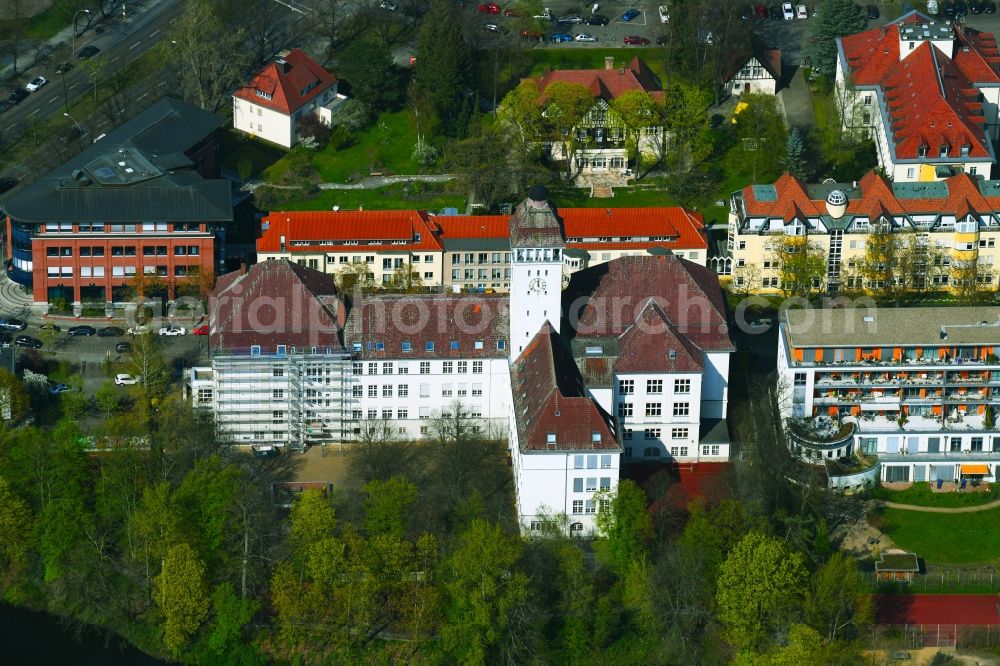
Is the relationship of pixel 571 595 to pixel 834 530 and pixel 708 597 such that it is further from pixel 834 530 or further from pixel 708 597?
pixel 834 530

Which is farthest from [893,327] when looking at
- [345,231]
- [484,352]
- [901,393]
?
[345,231]

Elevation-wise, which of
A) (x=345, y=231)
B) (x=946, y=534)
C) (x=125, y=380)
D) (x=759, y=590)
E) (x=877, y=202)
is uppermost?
(x=877, y=202)

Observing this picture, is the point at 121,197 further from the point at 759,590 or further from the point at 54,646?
the point at 759,590

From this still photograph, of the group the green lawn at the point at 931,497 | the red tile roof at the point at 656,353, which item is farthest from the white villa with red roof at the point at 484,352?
the green lawn at the point at 931,497

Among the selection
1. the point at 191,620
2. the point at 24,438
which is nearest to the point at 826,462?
the point at 191,620

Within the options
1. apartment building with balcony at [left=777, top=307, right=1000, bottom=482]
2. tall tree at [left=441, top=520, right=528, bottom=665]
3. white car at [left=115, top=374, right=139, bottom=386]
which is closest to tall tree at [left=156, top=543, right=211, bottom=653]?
tall tree at [left=441, top=520, right=528, bottom=665]

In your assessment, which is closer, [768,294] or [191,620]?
[191,620]
